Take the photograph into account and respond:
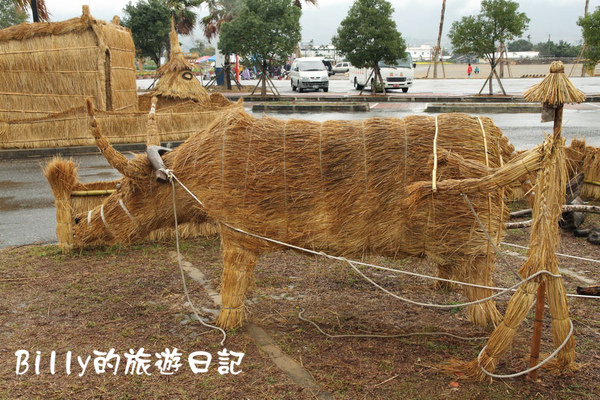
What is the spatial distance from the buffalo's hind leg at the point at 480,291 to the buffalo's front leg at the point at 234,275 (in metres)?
Result: 1.67

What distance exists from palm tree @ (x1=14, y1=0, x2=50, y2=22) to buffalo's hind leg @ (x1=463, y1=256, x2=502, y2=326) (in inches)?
585

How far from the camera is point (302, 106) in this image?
21391 mm

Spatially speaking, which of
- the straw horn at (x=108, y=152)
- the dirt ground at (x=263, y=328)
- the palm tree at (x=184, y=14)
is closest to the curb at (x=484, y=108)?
the dirt ground at (x=263, y=328)

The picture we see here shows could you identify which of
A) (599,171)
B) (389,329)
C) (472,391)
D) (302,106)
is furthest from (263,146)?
(302,106)

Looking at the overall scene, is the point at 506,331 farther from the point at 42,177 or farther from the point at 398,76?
Answer: the point at 398,76

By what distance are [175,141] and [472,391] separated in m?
11.4

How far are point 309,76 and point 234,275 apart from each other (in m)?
27.8

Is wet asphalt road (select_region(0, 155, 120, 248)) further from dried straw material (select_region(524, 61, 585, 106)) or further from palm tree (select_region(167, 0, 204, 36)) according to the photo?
palm tree (select_region(167, 0, 204, 36))

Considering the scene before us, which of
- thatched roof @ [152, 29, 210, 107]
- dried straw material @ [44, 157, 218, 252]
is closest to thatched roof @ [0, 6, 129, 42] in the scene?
thatched roof @ [152, 29, 210, 107]

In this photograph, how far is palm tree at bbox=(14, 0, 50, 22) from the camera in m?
15.2

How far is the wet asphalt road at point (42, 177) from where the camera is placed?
7.53m

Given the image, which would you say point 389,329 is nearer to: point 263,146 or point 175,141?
point 263,146

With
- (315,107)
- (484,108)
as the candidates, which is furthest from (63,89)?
(484,108)

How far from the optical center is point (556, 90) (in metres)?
3.40
